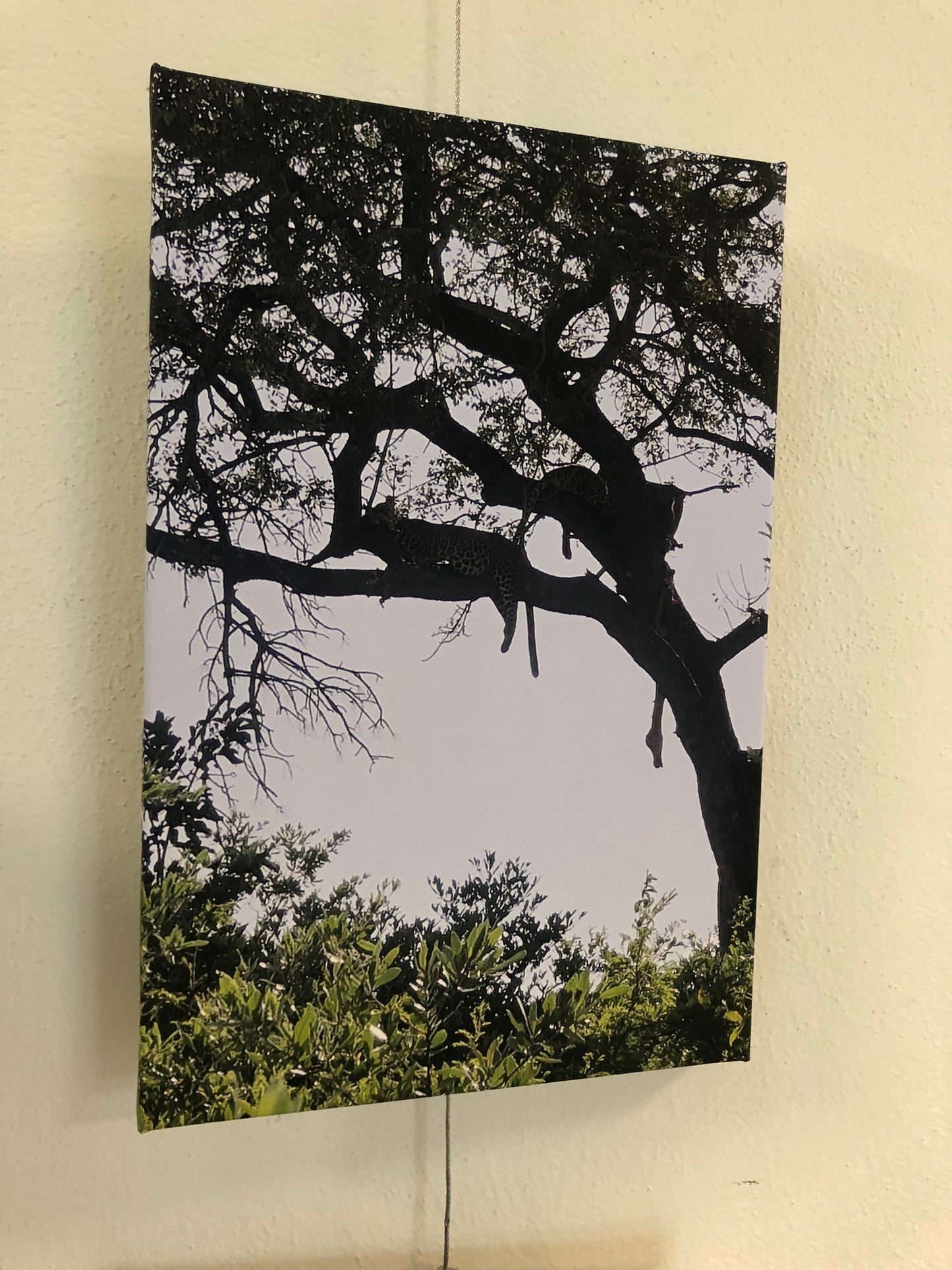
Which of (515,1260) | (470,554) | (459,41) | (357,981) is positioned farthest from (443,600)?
(515,1260)

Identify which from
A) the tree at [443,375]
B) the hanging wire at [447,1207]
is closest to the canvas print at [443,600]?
the tree at [443,375]

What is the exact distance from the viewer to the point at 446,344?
0.82 metres

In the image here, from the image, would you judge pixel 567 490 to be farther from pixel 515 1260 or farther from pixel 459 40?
pixel 515 1260

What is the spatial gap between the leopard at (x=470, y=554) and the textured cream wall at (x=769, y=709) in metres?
0.23

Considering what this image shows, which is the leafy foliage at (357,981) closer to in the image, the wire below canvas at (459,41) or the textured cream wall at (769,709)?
the textured cream wall at (769,709)

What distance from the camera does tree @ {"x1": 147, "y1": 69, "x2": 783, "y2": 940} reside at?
757 millimetres

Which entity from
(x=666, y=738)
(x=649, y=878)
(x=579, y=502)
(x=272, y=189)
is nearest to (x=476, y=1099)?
(x=649, y=878)

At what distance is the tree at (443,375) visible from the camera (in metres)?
0.76

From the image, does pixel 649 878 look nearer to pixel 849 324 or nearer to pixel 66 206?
pixel 849 324

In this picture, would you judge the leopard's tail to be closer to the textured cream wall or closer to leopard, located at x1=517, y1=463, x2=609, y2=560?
leopard, located at x1=517, y1=463, x2=609, y2=560

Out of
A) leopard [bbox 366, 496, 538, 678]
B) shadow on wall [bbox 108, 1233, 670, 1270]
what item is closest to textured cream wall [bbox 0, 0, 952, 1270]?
shadow on wall [bbox 108, 1233, 670, 1270]

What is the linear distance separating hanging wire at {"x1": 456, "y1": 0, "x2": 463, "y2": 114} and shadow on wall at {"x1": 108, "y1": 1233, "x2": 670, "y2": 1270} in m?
1.09

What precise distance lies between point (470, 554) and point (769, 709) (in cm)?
38

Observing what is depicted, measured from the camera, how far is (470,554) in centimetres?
83
